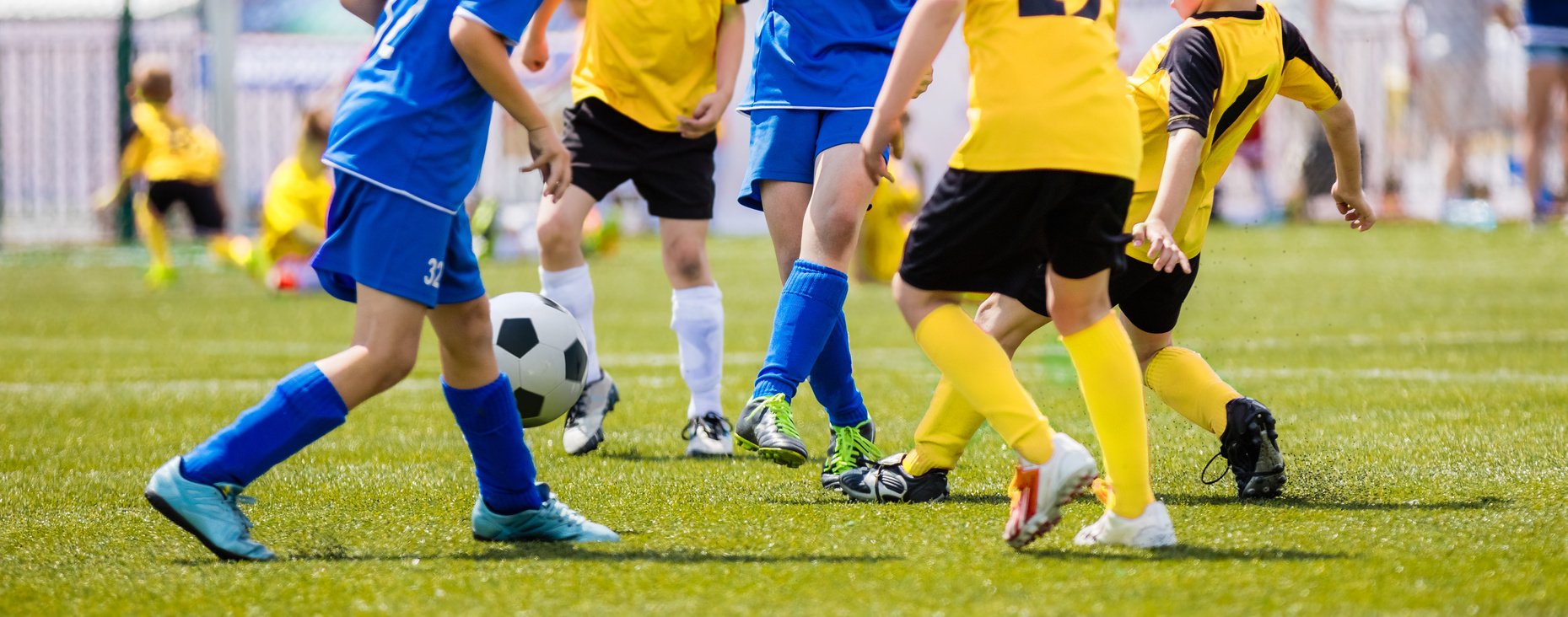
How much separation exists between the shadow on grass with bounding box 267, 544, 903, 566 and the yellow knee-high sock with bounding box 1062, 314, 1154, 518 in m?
0.46

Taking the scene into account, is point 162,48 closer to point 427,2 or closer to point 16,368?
point 16,368

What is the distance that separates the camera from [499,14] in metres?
3.06

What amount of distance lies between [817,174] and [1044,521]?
1393mm

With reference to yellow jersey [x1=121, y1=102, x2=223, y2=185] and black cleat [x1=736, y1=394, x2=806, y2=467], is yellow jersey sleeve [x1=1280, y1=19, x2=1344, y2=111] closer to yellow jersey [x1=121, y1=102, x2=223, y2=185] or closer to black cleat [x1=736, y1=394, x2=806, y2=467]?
black cleat [x1=736, y1=394, x2=806, y2=467]

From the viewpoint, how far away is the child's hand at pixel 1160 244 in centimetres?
322

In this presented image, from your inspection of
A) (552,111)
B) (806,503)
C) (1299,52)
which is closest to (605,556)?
(806,503)

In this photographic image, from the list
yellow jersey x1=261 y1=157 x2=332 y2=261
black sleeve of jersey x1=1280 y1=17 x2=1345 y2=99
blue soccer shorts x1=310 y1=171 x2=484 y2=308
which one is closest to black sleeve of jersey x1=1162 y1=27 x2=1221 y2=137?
black sleeve of jersey x1=1280 y1=17 x2=1345 y2=99

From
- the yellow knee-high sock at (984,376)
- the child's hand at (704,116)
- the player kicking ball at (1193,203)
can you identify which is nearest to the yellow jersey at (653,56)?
the child's hand at (704,116)

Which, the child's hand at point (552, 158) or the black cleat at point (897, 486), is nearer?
the child's hand at point (552, 158)

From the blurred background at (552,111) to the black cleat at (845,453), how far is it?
11.4 metres

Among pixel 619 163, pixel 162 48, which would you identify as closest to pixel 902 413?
pixel 619 163

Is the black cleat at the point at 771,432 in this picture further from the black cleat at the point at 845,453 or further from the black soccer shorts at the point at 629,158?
the black soccer shorts at the point at 629,158

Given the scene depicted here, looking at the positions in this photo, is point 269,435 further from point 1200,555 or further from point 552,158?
point 1200,555

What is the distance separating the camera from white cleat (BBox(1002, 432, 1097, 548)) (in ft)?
9.88
